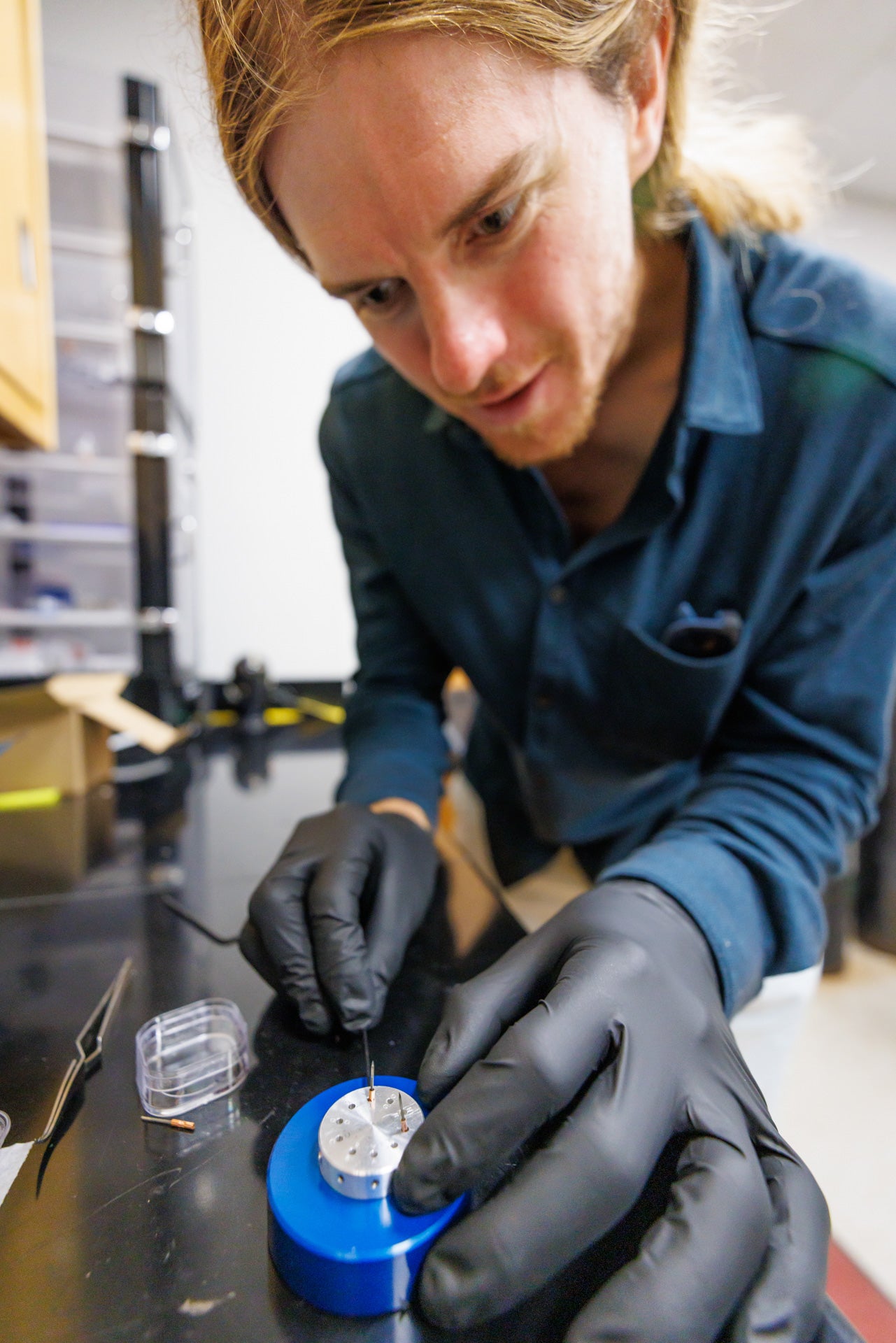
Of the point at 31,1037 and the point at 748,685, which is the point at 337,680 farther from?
the point at 31,1037

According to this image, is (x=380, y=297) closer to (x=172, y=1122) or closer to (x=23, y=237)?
(x=172, y=1122)

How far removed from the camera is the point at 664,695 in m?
0.69

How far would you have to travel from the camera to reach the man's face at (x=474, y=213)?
0.41m

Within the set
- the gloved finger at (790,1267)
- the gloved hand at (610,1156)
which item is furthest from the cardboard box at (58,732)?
Result: the gloved finger at (790,1267)

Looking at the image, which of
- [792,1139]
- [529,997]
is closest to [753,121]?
[529,997]

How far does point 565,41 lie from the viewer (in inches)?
17.2

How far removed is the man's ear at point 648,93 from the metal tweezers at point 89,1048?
2.49 feet

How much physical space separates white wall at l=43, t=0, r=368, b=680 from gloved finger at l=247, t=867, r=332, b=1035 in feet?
5.03

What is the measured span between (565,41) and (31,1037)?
0.75 m

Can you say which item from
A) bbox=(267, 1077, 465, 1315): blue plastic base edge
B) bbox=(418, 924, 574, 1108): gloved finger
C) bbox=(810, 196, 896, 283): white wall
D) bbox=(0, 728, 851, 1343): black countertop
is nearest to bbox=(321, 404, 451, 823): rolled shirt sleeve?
bbox=(0, 728, 851, 1343): black countertop

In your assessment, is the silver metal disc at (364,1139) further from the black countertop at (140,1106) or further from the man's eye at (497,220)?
the man's eye at (497,220)

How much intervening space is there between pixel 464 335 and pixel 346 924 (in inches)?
17.3

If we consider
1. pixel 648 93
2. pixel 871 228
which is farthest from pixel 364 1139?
pixel 871 228

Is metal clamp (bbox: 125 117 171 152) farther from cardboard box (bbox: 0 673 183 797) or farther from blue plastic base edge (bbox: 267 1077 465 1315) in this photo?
blue plastic base edge (bbox: 267 1077 465 1315)
